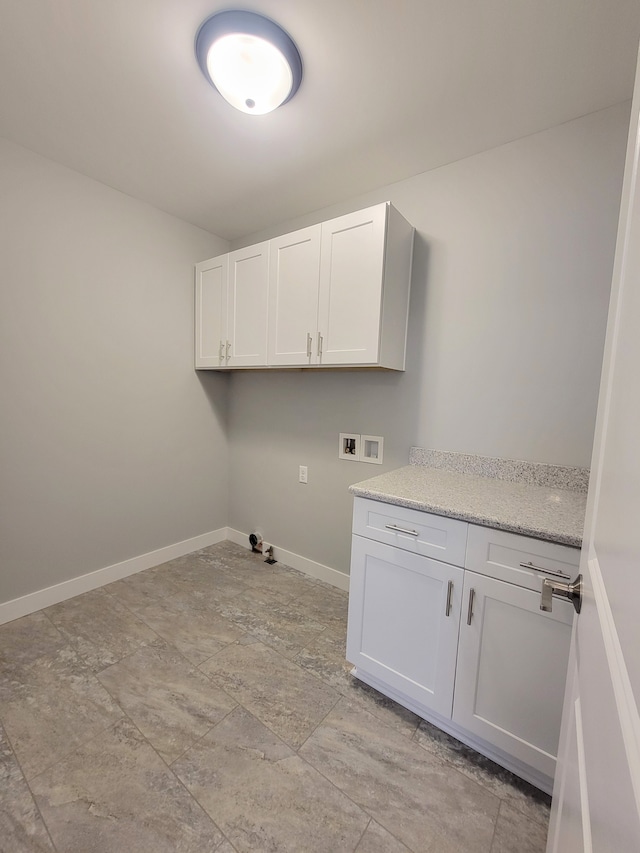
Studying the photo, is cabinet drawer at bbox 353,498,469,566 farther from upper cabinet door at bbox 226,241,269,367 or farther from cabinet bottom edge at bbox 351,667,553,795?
upper cabinet door at bbox 226,241,269,367

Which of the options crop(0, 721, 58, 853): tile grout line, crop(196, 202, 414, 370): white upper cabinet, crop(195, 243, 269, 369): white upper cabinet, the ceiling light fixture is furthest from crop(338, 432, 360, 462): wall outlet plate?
crop(0, 721, 58, 853): tile grout line

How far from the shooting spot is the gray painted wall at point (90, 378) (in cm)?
187

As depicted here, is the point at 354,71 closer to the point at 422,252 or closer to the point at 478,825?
the point at 422,252

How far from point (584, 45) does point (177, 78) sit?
1444mm

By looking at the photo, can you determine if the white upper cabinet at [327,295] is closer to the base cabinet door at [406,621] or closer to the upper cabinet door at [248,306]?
the upper cabinet door at [248,306]

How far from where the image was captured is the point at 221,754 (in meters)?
1.25

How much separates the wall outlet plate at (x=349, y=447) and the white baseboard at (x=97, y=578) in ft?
4.77

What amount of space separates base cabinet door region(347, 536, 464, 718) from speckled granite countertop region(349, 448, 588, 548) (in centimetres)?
22

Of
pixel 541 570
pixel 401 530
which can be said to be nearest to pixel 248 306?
pixel 401 530

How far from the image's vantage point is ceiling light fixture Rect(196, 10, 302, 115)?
1.14 meters

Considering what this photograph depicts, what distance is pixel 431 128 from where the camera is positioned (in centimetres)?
157

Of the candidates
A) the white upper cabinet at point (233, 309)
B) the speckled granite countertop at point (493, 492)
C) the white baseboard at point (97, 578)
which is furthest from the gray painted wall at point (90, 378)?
the speckled granite countertop at point (493, 492)

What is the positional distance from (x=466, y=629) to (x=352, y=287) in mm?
1573

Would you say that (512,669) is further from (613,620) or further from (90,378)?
(90,378)
